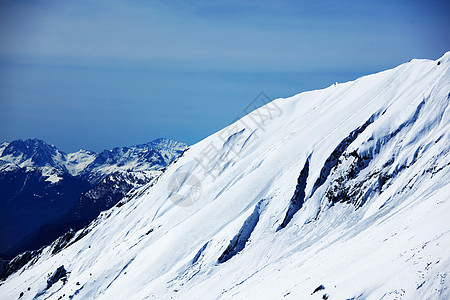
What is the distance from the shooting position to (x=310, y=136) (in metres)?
74.1

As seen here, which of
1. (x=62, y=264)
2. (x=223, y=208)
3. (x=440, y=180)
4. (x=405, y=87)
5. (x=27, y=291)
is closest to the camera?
(x=440, y=180)

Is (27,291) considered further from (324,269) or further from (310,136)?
(324,269)

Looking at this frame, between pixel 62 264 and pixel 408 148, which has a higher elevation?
pixel 62 264

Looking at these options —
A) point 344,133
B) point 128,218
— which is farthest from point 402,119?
point 128,218

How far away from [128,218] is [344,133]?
224 ft

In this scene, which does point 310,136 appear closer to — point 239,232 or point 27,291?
point 239,232

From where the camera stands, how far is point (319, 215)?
57.0m

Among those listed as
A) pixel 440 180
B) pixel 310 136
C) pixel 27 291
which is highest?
pixel 27 291

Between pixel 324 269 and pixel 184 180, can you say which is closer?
pixel 324 269

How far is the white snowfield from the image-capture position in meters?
33.6

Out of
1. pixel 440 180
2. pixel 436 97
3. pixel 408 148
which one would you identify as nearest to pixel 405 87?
pixel 436 97

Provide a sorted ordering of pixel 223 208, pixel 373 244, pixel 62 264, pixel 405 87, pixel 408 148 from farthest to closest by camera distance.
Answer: pixel 62 264
pixel 223 208
pixel 405 87
pixel 408 148
pixel 373 244

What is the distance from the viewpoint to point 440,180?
44.0 m

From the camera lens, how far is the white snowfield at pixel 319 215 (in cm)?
3359
